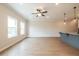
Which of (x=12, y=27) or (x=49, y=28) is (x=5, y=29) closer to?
(x=12, y=27)

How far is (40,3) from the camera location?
121 inches

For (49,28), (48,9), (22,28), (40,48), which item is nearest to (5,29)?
(22,28)

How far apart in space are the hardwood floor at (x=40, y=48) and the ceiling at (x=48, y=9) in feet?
2.14

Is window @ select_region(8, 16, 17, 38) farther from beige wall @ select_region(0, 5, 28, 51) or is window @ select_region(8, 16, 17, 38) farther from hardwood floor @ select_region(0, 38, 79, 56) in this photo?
hardwood floor @ select_region(0, 38, 79, 56)

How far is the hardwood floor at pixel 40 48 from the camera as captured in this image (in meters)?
3.23

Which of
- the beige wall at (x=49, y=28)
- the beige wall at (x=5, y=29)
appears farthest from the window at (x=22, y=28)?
the beige wall at (x=49, y=28)

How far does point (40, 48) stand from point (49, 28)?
62 cm

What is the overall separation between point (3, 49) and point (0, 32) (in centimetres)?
74

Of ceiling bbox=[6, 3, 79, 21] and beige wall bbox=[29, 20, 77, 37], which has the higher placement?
ceiling bbox=[6, 3, 79, 21]

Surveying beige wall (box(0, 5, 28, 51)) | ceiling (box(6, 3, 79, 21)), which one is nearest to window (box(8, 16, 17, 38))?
beige wall (box(0, 5, 28, 51))

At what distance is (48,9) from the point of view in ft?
11.1

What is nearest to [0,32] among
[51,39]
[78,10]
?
[51,39]

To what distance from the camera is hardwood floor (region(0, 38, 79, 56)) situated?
3227mm

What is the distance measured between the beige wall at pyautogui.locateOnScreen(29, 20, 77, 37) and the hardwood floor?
6.8 inches
